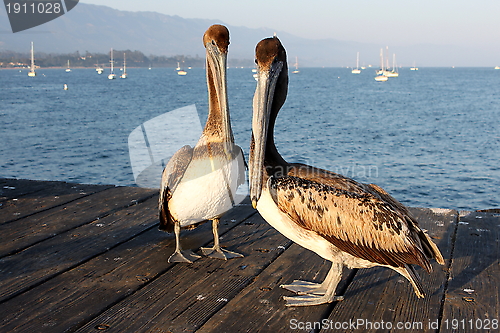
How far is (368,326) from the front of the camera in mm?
2709

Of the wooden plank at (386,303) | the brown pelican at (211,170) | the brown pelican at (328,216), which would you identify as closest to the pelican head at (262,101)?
the brown pelican at (328,216)

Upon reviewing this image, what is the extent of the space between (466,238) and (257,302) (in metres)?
2.19

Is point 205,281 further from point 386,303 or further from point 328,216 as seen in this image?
point 386,303

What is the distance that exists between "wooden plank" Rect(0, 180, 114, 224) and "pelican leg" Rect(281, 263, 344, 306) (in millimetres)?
2991

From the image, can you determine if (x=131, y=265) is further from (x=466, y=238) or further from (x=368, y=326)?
(x=466, y=238)

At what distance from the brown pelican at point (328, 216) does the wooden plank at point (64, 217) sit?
223cm

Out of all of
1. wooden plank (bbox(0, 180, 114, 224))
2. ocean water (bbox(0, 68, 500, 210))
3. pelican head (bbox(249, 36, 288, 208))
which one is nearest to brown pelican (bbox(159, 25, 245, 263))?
pelican head (bbox(249, 36, 288, 208))

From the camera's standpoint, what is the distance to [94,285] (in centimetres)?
319

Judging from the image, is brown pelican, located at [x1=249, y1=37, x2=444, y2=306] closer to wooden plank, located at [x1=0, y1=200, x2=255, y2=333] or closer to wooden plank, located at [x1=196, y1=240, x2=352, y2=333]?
wooden plank, located at [x1=196, y1=240, x2=352, y2=333]

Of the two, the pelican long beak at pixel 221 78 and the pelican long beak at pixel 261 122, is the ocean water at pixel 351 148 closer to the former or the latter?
the pelican long beak at pixel 221 78

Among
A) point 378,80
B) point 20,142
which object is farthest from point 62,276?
point 378,80

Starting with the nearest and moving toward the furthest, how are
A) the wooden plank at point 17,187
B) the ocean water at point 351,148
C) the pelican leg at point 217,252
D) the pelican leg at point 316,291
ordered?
the pelican leg at point 316,291 < the pelican leg at point 217,252 < the wooden plank at point 17,187 < the ocean water at point 351,148

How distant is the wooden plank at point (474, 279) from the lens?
275 cm

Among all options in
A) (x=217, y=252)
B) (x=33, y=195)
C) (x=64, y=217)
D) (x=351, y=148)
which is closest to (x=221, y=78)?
(x=217, y=252)
